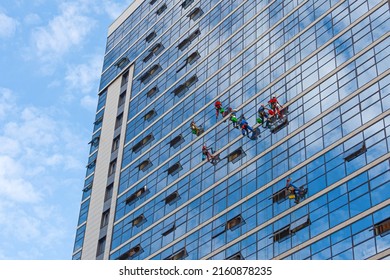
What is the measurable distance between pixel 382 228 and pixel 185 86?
106ft

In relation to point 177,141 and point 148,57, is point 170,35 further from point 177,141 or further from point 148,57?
point 177,141

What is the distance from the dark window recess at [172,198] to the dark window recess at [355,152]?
18.8 metres

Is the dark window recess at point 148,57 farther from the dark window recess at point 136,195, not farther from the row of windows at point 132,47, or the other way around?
the dark window recess at point 136,195

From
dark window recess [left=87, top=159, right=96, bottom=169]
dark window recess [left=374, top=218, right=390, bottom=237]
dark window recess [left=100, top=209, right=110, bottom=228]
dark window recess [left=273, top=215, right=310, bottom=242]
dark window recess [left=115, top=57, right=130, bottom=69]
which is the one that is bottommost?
dark window recess [left=374, top=218, right=390, bottom=237]

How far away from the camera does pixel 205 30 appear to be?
7831 cm

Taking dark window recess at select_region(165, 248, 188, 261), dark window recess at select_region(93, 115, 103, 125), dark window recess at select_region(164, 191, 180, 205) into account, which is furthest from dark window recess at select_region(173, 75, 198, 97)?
dark window recess at select_region(165, 248, 188, 261)

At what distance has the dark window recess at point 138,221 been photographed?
232ft

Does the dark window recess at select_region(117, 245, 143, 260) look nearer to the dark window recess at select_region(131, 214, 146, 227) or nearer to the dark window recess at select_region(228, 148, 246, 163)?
the dark window recess at select_region(131, 214, 146, 227)

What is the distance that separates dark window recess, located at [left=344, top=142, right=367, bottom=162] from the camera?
5211cm

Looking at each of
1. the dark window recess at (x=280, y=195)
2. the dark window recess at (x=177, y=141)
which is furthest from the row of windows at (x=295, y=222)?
the dark window recess at (x=177, y=141)

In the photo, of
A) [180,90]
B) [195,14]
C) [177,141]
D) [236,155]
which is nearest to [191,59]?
[180,90]

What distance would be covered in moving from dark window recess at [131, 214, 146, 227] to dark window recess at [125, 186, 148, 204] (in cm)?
233

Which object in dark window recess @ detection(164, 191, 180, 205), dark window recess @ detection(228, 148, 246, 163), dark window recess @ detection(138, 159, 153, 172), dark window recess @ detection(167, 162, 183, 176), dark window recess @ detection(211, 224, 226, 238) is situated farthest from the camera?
dark window recess @ detection(138, 159, 153, 172)
